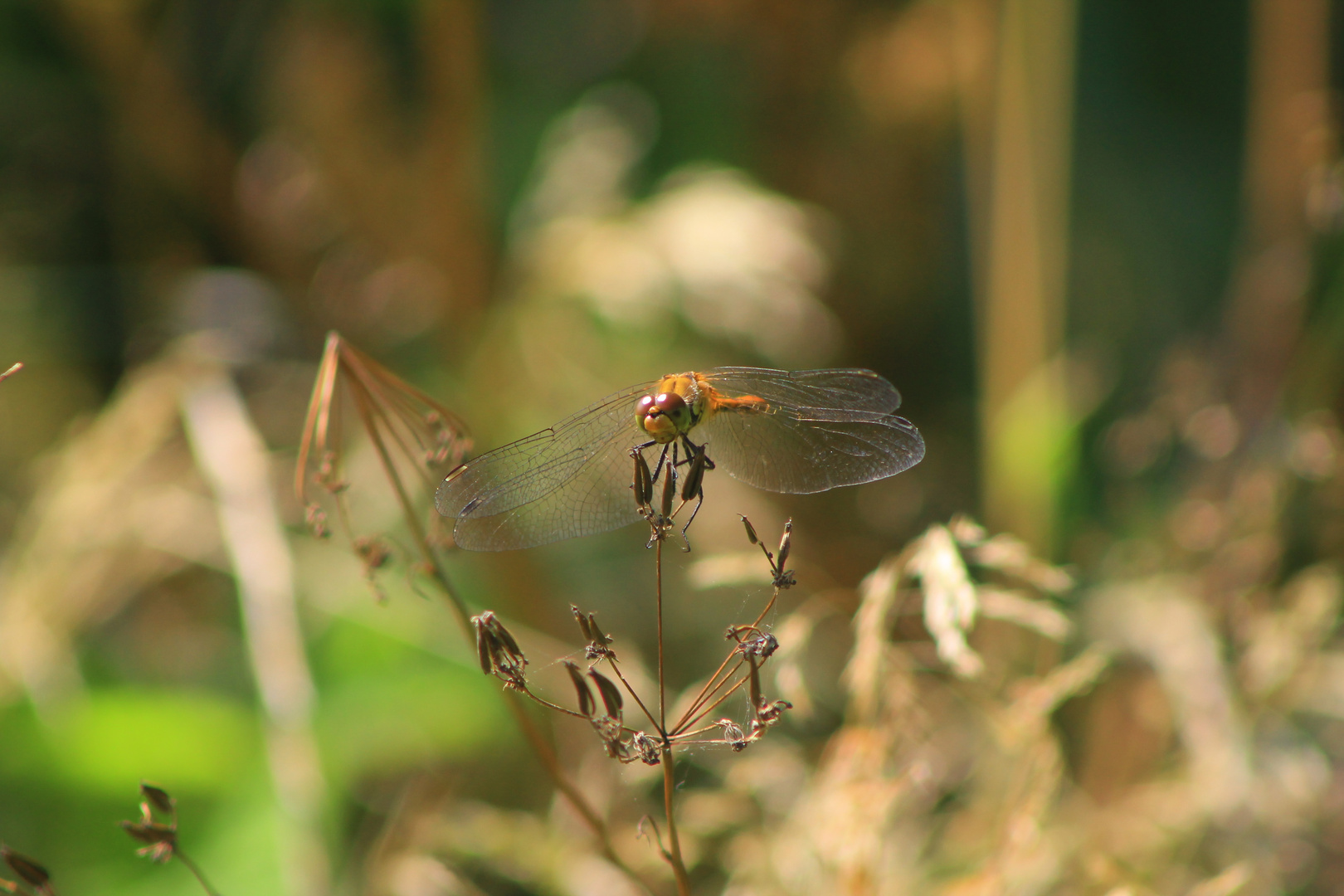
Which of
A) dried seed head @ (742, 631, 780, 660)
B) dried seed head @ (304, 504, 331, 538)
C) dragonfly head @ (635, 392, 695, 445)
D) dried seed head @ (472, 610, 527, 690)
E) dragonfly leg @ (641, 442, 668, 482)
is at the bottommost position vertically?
dried seed head @ (472, 610, 527, 690)

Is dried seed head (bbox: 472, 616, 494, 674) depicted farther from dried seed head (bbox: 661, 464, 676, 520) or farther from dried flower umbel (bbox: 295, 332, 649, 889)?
dried seed head (bbox: 661, 464, 676, 520)

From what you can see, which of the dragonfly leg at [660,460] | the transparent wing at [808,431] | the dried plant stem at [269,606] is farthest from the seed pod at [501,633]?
the dried plant stem at [269,606]

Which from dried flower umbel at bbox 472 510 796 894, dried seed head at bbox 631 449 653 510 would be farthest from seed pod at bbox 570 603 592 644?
dried seed head at bbox 631 449 653 510

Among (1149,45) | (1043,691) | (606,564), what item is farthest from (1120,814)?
(1149,45)

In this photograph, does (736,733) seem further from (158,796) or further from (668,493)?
(158,796)

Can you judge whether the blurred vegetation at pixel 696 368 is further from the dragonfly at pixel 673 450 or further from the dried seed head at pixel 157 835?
the dried seed head at pixel 157 835

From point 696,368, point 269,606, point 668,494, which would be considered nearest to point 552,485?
point 668,494
